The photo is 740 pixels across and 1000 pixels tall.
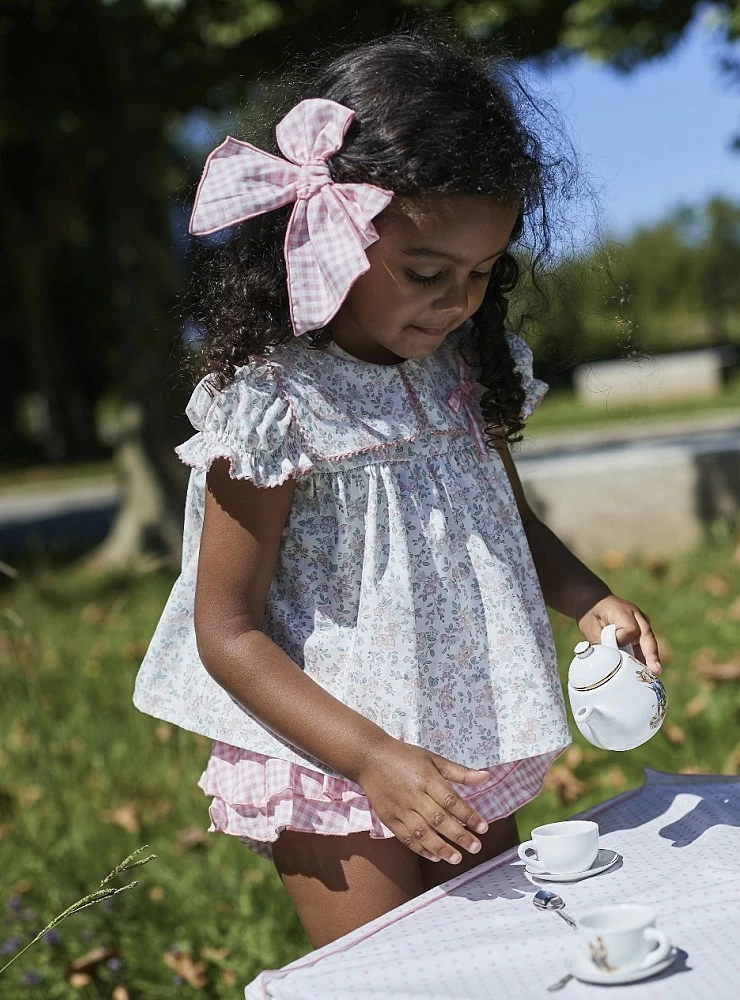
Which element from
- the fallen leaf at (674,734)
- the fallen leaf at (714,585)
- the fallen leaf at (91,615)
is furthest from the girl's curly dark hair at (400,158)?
the fallen leaf at (91,615)

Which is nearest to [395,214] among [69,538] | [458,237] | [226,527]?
[458,237]

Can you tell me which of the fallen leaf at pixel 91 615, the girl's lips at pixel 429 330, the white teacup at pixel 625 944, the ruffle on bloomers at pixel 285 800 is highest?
the girl's lips at pixel 429 330

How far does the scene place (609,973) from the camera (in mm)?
1214

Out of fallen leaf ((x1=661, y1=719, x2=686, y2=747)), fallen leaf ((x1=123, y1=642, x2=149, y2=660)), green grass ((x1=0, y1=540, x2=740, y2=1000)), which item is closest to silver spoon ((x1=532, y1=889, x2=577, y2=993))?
green grass ((x1=0, y1=540, x2=740, y2=1000))

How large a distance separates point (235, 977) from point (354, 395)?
1370mm

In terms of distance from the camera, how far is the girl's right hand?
4.88ft

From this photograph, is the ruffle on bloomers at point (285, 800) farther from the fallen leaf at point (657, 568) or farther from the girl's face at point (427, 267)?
the fallen leaf at point (657, 568)

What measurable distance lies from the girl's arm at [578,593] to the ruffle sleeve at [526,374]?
0.24 feet

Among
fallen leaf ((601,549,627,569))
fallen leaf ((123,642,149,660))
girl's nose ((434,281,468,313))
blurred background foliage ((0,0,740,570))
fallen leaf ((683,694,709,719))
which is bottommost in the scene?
fallen leaf ((683,694,709,719))

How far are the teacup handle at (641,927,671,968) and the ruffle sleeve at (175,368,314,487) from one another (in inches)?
28.0

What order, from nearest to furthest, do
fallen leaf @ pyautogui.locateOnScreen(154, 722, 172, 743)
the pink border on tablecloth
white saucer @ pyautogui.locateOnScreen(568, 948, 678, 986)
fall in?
1. white saucer @ pyautogui.locateOnScreen(568, 948, 678, 986)
2. the pink border on tablecloth
3. fallen leaf @ pyautogui.locateOnScreen(154, 722, 172, 743)

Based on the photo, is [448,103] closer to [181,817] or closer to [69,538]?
[181,817]

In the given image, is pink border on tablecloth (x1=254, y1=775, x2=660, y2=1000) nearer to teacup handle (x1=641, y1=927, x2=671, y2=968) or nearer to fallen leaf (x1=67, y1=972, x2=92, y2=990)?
teacup handle (x1=641, y1=927, x2=671, y2=968)

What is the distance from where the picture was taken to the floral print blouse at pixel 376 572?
170cm
